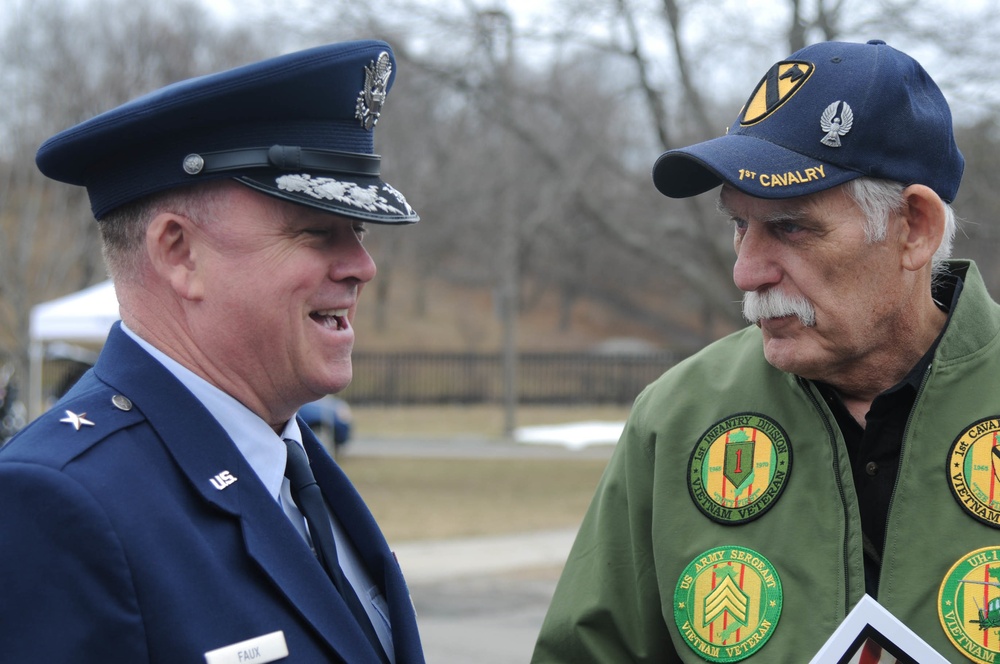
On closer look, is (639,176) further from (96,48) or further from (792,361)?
(96,48)

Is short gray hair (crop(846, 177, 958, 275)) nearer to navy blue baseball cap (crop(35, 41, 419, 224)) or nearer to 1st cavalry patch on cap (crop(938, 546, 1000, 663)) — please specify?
1st cavalry patch on cap (crop(938, 546, 1000, 663))

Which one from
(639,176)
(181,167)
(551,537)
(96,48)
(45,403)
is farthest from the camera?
(96,48)

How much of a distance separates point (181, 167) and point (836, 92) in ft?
4.12

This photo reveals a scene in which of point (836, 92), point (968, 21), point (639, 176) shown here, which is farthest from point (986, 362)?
point (639, 176)

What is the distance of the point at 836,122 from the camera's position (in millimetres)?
2266

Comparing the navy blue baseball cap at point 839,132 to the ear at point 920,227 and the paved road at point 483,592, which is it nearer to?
the ear at point 920,227

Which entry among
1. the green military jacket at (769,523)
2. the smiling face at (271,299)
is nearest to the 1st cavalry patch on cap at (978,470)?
the green military jacket at (769,523)

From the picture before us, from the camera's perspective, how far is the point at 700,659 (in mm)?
2256

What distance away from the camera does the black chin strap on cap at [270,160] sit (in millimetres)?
1959

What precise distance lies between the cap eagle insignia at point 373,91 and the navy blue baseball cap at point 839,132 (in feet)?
1.95

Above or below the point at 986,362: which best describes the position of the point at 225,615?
below

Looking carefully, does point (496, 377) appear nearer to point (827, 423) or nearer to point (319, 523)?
point (827, 423)

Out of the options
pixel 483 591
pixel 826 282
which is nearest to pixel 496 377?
pixel 483 591

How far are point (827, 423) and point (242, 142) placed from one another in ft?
4.16
